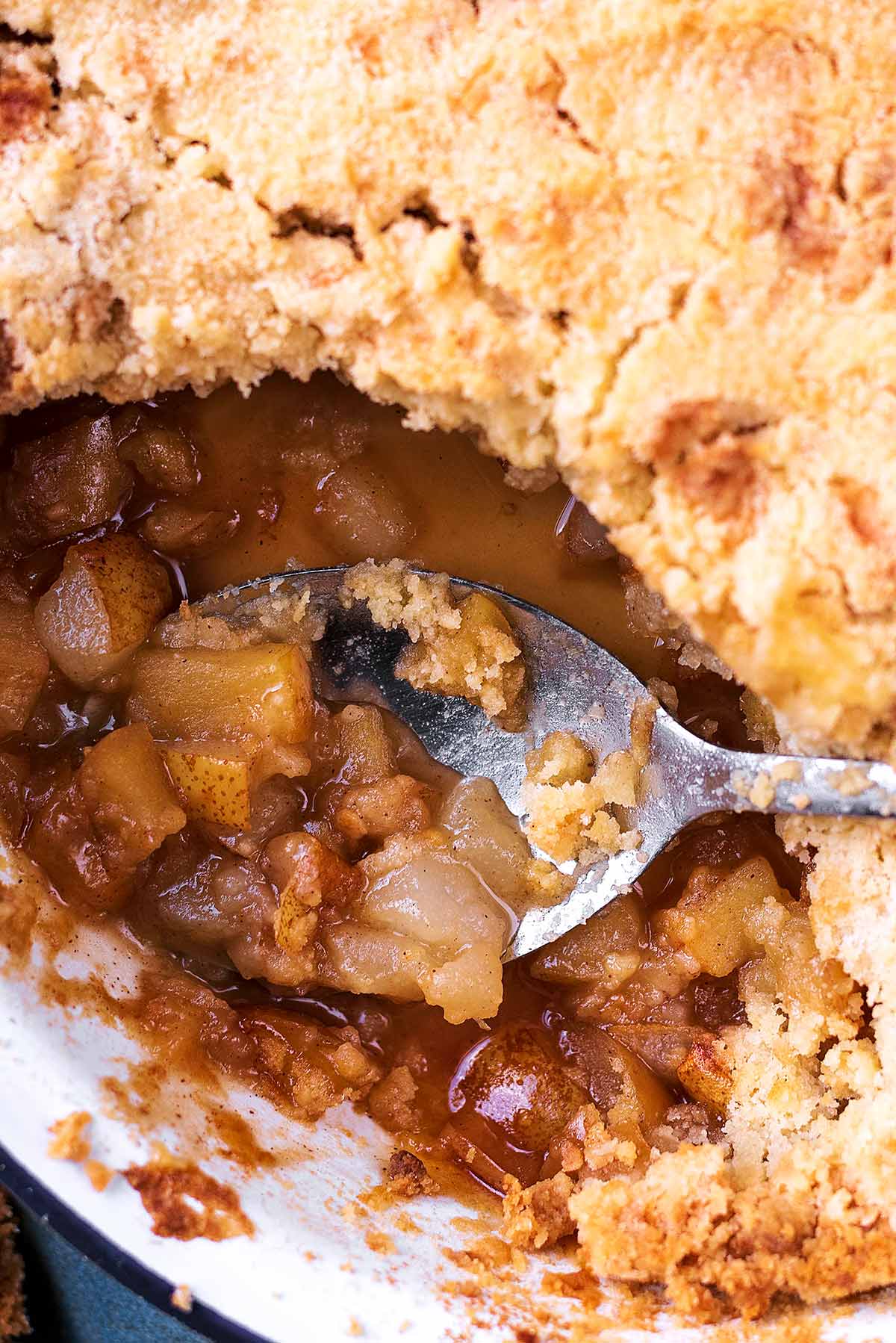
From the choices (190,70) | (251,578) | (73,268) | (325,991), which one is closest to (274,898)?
(325,991)

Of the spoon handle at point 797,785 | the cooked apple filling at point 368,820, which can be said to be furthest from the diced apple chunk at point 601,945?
A: the spoon handle at point 797,785

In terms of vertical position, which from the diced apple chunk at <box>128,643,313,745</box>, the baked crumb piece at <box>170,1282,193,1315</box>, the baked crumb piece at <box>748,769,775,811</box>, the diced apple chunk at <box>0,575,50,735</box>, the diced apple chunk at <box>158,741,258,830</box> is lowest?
the baked crumb piece at <box>170,1282,193,1315</box>

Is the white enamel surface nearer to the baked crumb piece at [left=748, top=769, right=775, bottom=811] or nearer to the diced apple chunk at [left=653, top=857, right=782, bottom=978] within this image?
the diced apple chunk at [left=653, top=857, right=782, bottom=978]

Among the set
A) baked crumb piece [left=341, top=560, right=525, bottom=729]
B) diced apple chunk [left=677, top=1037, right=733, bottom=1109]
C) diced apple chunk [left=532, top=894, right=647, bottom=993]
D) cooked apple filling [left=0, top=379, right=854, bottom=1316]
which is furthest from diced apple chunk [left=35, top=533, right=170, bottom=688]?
diced apple chunk [left=677, top=1037, right=733, bottom=1109]

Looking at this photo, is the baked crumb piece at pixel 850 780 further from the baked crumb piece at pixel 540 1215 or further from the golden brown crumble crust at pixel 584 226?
the baked crumb piece at pixel 540 1215

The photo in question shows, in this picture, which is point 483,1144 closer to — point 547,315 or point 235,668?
point 235,668

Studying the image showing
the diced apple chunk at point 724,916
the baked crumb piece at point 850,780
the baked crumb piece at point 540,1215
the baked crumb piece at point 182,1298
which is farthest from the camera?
the diced apple chunk at point 724,916
